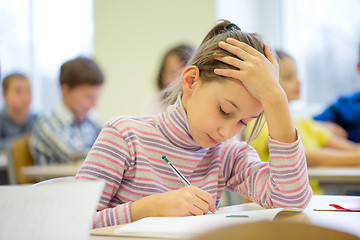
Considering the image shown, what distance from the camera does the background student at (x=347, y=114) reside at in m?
3.06

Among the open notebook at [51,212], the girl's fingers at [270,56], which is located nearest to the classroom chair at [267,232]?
the open notebook at [51,212]

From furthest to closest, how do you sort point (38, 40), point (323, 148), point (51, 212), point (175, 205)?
point (38, 40) < point (323, 148) < point (175, 205) < point (51, 212)

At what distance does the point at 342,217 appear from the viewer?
862mm

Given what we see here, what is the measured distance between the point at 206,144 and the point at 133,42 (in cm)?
309

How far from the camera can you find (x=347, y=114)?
3066 millimetres

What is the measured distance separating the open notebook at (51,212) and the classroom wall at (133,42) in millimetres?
3217

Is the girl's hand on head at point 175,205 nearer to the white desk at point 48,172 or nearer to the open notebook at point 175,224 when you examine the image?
the open notebook at point 175,224

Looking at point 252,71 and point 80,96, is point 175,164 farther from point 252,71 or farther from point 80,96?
point 80,96

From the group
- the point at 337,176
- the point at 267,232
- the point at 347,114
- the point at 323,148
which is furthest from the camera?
the point at 347,114

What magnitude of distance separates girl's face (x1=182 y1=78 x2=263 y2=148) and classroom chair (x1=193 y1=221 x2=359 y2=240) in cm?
61

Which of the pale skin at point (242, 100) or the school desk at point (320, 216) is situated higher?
the pale skin at point (242, 100)

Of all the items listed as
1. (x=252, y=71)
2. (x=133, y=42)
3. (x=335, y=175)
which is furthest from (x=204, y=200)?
(x=133, y=42)

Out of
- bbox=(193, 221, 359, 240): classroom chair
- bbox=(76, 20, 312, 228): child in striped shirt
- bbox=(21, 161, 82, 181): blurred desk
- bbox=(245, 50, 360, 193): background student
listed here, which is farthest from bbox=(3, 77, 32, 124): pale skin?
bbox=(193, 221, 359, 240): classroom chair

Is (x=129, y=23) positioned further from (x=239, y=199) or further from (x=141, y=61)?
(x=239, y=199)
